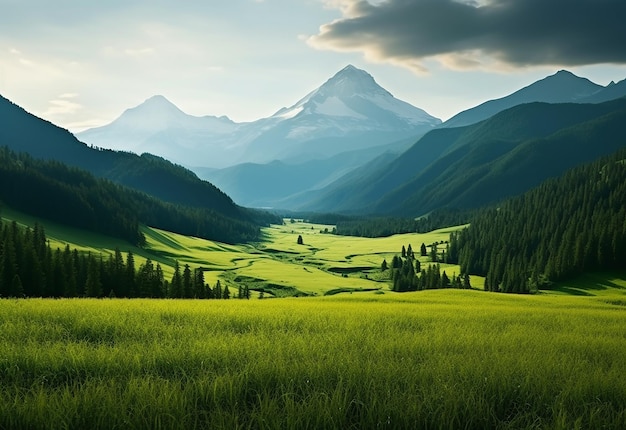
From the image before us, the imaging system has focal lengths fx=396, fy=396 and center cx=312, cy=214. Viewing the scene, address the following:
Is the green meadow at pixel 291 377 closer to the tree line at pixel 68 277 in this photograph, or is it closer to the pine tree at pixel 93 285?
the tree line at pixel 68 277

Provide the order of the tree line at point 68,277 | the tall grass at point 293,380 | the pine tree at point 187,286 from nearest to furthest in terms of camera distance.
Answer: the tall grass at point 293,380
the tree line at point 68,277
the pine tree at point 187,286

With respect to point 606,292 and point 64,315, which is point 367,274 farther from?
point 64,315

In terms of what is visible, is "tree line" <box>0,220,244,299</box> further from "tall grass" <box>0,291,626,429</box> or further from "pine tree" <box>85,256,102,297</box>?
"tall grass" <box>0,291,626,429</box>

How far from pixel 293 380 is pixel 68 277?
79.9m

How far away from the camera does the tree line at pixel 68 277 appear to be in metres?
64.3

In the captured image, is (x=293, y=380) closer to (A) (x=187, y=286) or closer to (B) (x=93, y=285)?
(B) (x=93, y=285)

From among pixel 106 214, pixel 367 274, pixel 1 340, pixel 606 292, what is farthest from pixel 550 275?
pixel 106 214

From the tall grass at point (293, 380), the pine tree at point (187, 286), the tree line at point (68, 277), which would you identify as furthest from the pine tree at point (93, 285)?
the tall grass at point (293, 380)

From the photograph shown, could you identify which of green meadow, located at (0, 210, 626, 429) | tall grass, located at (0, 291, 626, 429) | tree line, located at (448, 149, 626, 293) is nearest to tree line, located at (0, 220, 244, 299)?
green meadow, located at (0, 210, 626, 429)

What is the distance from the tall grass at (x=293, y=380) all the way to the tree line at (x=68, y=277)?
205ft

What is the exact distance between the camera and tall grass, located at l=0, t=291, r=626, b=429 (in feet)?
18.0

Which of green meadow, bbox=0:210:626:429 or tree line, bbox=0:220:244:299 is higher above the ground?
green meadow, bbox=0:210:626:429

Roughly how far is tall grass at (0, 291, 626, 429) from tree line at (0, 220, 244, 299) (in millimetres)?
62431

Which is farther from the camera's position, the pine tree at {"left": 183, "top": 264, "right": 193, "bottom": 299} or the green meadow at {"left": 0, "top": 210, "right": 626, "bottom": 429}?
the pine tree at {"left": 183, "top": 264, "right": 193, "bottom": 299}
